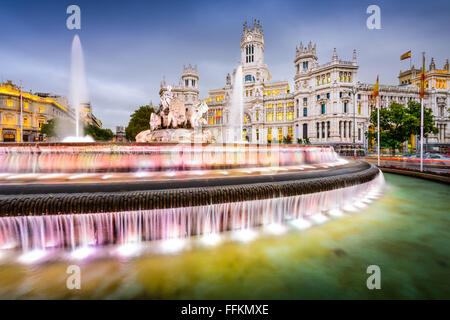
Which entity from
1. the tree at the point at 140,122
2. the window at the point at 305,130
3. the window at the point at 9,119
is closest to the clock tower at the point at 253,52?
the window at the point at 305,130

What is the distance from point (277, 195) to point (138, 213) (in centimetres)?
289

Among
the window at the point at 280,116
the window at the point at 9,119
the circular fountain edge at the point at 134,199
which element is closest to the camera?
the circular fountain edge at the point at 134,199

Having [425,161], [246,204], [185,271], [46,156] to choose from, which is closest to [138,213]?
[185,271]

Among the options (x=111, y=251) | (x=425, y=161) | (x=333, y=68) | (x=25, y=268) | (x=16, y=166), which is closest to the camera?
(x=25, y=268)

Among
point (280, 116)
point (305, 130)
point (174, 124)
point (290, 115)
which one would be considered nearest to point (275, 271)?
point (174, 124)

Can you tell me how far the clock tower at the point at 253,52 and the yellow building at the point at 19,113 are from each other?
58.9 m

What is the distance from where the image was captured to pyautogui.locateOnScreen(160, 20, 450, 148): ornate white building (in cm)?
4931

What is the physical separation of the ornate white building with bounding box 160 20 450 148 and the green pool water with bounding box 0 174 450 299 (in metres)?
39.7

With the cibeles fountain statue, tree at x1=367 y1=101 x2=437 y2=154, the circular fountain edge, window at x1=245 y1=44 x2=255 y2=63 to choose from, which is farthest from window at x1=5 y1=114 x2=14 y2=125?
tree at x1=367 y1=101 x2=437 y2=154

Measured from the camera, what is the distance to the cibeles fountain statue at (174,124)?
12.9 metres

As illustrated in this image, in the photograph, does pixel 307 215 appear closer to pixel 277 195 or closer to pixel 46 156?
pixel 277 195

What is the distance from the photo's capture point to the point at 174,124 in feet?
44.1

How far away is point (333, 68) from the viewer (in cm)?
4897

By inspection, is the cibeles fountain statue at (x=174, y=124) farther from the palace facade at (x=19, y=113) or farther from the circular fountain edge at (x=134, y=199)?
the palace facade at (x=19, y=113)
